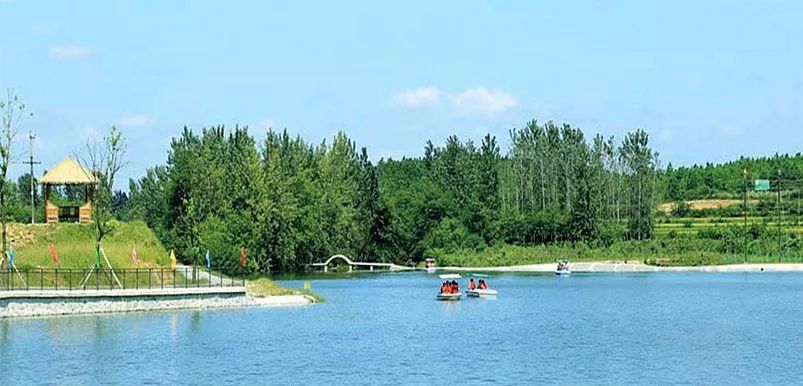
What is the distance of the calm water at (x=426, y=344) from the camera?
34.3 m

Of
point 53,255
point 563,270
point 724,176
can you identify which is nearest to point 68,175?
point 53,255

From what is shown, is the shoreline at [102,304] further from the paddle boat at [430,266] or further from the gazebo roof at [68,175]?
the paddle boat at [430,266]

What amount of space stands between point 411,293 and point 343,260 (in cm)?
3788

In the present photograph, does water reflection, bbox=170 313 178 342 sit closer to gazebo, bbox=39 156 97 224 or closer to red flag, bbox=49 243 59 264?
red flag, bbox=49 243 59 264

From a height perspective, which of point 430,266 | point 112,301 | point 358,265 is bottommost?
point 112,301

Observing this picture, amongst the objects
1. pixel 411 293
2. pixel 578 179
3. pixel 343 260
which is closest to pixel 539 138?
pixel 578 179

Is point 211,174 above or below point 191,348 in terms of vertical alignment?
above

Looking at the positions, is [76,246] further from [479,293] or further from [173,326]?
[479,293]

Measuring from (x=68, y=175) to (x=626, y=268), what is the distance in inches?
2218

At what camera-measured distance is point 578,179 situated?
119250 mm

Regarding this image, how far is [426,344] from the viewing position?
42.9 m

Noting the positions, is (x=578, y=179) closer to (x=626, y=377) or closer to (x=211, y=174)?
(x=211, y=174)

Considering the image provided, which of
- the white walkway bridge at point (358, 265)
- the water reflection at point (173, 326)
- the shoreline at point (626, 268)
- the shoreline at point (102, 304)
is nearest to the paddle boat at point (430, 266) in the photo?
the shoreline at point (626, 268)

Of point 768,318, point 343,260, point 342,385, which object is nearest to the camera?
point 342,385
